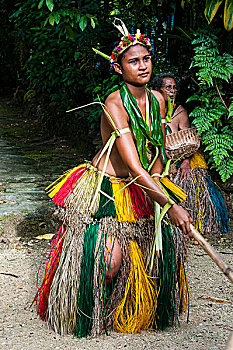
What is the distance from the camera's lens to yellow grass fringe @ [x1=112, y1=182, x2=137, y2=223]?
2500mm

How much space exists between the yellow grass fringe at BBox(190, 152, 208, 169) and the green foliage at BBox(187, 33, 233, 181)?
0.06 m

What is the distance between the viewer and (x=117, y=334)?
98.0 inches

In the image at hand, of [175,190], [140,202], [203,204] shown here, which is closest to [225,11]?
[203,204]

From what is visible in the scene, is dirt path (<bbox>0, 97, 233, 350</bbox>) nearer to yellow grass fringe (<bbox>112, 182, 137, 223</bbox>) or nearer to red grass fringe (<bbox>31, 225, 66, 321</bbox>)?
red grass fringe (<bbox>31, 225, 66, 321</bbox>)

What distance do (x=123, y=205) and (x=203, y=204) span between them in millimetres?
1710

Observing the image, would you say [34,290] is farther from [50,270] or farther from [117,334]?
[117,334]

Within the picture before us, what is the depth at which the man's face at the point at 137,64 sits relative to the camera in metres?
2.45

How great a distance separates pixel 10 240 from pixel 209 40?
93.8 inches

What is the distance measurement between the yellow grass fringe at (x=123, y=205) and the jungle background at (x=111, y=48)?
3.48 ft

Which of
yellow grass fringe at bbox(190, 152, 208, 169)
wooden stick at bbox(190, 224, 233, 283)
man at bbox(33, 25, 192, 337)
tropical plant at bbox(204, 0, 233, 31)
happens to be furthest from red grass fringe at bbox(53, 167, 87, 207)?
tropical plant at bbox(204, 0, 233, 31)

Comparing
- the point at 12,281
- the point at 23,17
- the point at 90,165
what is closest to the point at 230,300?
the point at 90,165

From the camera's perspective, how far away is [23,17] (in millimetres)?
6742

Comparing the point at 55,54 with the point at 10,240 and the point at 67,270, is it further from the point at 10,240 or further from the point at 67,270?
the point at 67,270

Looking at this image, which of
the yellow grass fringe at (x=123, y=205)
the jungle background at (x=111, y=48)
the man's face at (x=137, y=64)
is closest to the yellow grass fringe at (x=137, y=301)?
the yellow grass fringe at (x=123, y=205)
